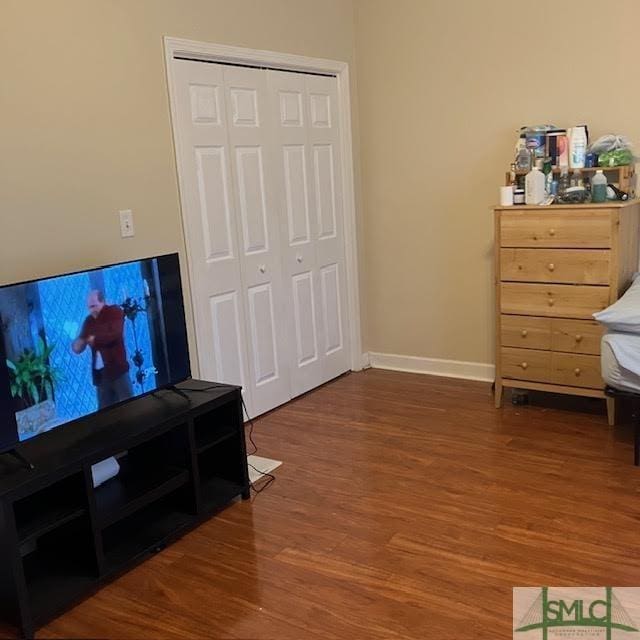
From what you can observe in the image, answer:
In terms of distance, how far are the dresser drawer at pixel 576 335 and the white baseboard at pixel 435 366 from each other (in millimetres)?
766

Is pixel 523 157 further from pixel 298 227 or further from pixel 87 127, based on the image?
pixel 87 127

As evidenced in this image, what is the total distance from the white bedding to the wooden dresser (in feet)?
1.41

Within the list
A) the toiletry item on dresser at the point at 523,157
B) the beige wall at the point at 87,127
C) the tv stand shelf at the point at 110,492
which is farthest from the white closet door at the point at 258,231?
the toiletry item on dresser at the point at 523,157

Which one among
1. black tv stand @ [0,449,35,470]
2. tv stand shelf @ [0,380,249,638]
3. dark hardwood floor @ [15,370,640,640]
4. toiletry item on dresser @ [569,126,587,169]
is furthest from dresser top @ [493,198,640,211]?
black tv stand @ [0,449,35,470]

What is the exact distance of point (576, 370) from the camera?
361cm

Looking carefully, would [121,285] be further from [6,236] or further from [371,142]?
[371,142]

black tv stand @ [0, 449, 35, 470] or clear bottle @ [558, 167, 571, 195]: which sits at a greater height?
clear bottle @ [558, 167, 571, 195]

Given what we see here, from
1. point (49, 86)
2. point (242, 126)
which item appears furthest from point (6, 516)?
point (242, 126)

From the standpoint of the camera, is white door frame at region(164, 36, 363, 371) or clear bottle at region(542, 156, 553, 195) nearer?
white door frame at region(164, 36, 363, 371)

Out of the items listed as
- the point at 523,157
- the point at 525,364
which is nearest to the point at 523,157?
the point at 523,157

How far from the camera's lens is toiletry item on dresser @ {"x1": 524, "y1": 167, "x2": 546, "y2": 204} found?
3605 mm

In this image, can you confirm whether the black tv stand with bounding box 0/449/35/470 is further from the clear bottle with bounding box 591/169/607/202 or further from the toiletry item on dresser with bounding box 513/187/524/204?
the clear bottle with bounding box 591/169/607/202

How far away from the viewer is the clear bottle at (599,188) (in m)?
3.53

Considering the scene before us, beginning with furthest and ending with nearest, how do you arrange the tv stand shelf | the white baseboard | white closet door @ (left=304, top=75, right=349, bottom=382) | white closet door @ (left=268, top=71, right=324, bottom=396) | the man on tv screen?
the white baseboard → white closet door @ (left=304, top=75, right=349, bottom=382) → white closet door @ (left=268, top=71, right=324, bottom=396) → the man on tv screen → the tv stand shelf
